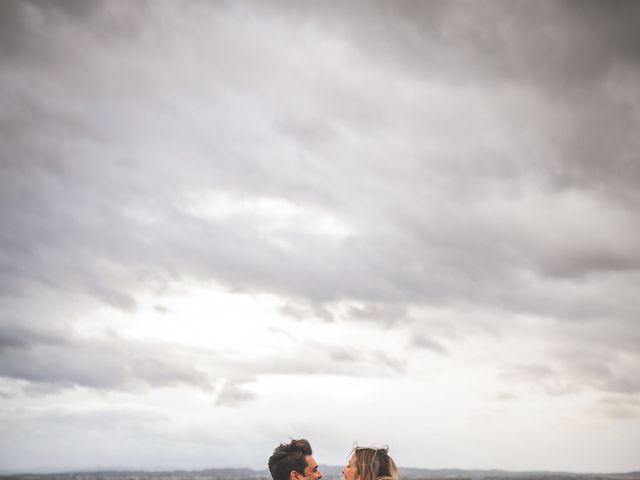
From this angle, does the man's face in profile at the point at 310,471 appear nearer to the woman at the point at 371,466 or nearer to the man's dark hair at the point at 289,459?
the man's dark hair at the point at 289,459

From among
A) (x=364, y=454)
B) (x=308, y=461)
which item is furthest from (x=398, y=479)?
(x=308, y=461)

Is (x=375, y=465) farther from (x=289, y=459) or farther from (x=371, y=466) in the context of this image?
(x=289, y=459)

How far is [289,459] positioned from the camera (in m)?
14.5

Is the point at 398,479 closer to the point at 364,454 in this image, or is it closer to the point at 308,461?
the point at 364,454

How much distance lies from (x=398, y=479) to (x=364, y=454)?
915 millimetres

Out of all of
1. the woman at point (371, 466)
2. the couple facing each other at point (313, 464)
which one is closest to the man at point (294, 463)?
the couple facing each other at point (313, 464)

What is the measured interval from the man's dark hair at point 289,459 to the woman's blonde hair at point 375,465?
1.27 meters

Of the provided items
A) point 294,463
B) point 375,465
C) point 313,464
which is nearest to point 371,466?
point 375,465

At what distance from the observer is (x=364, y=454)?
14.2 meters

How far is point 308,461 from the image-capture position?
571 inches

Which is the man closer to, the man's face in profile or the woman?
the man's face in profile

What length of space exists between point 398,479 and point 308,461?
210 cm

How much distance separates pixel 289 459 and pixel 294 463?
15 centimetres

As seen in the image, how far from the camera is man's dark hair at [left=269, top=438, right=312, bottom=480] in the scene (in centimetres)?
1444
